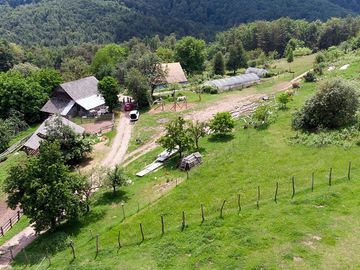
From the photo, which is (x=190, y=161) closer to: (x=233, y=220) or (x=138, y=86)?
(x=233, y=220)

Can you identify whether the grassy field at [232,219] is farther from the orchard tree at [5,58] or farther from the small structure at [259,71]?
the orchard tree at [5,58]

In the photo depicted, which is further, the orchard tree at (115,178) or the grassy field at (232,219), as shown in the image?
the orchard tree at (115,178)

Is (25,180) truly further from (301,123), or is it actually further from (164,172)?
(301,123)

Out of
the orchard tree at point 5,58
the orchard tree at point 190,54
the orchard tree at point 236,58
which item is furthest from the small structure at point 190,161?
the orchard tree at point 5,58

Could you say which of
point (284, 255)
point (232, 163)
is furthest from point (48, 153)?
point (284, 255)

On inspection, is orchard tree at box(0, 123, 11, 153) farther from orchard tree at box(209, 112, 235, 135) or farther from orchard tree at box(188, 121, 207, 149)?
orchard tree at box(209, 112, 235, 135)
